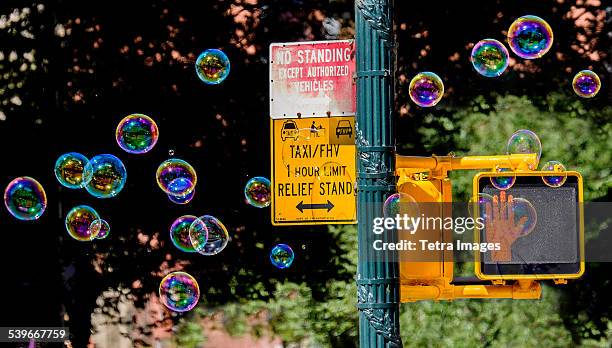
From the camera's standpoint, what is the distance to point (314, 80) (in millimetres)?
5852

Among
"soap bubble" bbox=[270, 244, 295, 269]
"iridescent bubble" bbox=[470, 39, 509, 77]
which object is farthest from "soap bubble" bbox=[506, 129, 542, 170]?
"soap bubble" bbox=[270, 244, 295, 269]

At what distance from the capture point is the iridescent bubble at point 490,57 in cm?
823

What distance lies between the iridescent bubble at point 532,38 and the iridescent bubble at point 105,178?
320cm

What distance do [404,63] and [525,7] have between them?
1272 millimetres

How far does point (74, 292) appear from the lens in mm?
11719

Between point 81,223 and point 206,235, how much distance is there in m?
1.30

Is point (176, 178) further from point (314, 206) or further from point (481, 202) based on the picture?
point (481, 202)

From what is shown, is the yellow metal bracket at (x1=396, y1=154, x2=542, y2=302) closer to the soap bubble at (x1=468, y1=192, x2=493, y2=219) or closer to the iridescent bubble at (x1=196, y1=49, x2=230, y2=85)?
the soap bubble at (x1=468, y1=192, x2=493, y2=219)

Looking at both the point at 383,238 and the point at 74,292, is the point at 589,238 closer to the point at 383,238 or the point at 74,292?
the point at 74,292

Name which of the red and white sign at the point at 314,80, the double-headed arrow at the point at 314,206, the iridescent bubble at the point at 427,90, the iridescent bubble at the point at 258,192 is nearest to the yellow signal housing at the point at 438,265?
the red and white sign at the point at 314,80

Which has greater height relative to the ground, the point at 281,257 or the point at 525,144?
the point at 525,144

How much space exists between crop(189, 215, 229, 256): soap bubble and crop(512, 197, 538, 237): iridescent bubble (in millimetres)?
3700

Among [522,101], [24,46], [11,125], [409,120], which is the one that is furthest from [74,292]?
[522,101]

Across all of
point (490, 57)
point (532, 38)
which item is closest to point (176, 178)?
point (490, 57)
